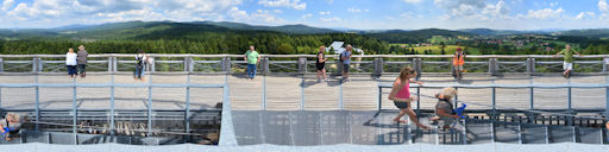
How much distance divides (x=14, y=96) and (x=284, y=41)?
5891 cm

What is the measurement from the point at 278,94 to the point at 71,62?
6392 mm

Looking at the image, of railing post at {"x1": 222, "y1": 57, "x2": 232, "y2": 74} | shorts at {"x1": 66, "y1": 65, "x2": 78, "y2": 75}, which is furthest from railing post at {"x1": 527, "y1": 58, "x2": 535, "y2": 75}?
shorts at {"x1": 66, "y1": 65, "x2": 78, "y2": 75}

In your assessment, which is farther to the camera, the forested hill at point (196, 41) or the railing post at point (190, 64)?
the forested hill at point (196, 41)

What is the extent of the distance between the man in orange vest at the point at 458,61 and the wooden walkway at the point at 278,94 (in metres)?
0.28

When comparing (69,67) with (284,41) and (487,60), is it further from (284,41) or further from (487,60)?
(284,41)

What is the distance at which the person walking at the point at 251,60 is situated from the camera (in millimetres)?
14883

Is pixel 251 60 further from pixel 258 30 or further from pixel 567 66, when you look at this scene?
pixel 258 30

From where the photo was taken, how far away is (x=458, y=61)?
15.4 m

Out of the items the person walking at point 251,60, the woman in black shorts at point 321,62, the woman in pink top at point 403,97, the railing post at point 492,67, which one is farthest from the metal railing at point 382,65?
the woman in pink top at point 403,97

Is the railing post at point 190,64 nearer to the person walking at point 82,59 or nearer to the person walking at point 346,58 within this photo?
the person walking at point 82,59

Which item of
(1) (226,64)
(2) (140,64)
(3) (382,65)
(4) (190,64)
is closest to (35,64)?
(2) (140,64)

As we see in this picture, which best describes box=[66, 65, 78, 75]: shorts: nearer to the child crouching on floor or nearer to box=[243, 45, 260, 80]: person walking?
box=[243, 45, 260, 80]: person walking

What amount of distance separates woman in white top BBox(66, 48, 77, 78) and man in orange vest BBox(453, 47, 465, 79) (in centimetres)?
1043

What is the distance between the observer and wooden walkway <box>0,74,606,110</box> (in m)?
8.58
